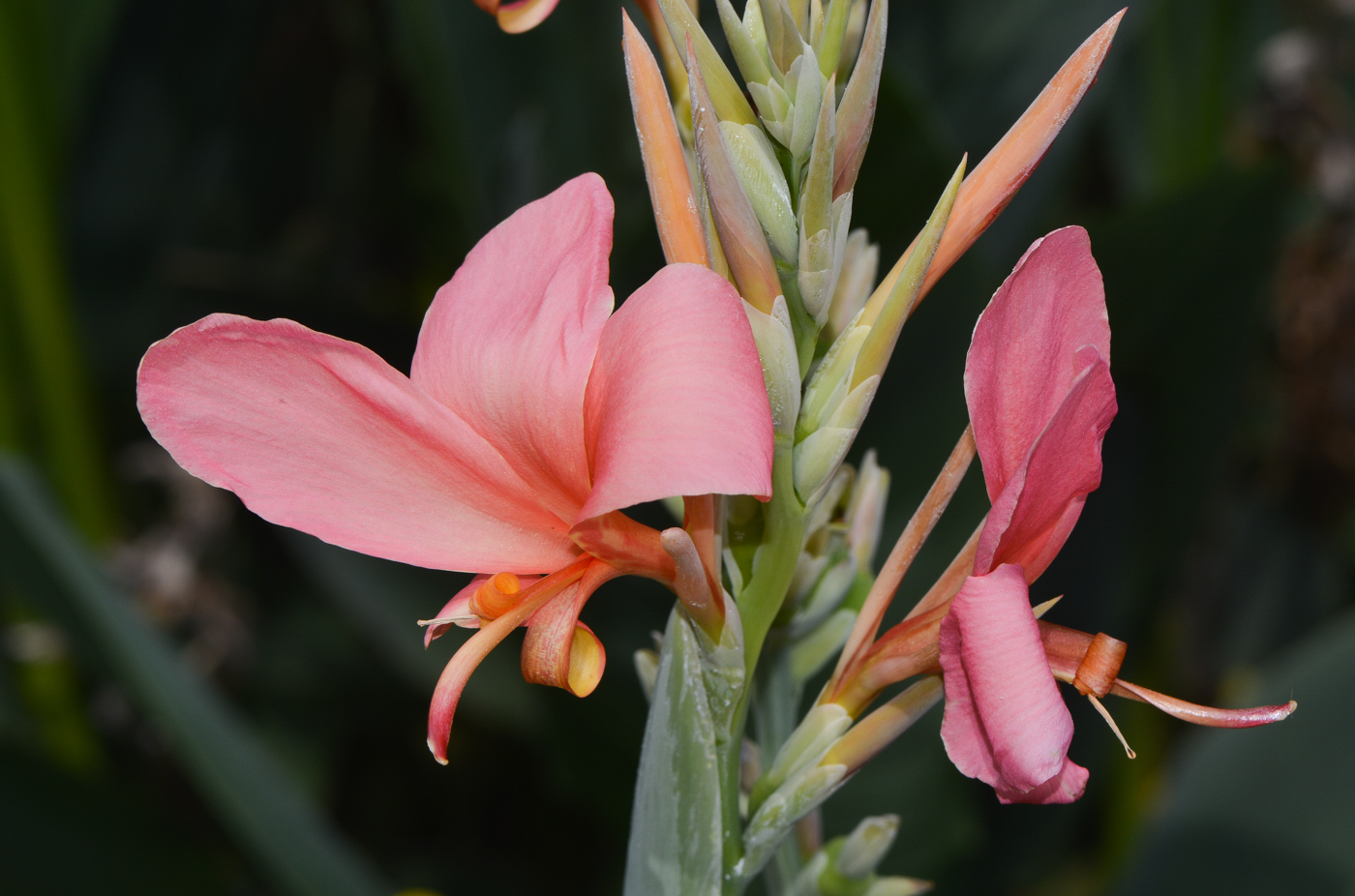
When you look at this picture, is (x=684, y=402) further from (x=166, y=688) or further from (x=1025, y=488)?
(x=166, y=688)

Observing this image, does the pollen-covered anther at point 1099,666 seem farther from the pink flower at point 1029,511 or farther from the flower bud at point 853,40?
the flower bud at point 853,40

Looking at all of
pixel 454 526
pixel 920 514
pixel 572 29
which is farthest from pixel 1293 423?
pixel 454 526

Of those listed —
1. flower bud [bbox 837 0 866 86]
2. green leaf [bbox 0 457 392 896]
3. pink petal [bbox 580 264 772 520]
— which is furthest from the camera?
green leaf [bbox 0 457 392 896]

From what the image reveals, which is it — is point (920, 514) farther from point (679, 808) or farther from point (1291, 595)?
point (1291, 595)

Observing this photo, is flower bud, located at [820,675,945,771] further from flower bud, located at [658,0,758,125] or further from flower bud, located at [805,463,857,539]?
flower bud, located at [658,0,758,125]

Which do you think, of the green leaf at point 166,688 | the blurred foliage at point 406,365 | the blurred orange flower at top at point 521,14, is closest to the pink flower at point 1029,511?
the blurred orange flower at top at point 521,14

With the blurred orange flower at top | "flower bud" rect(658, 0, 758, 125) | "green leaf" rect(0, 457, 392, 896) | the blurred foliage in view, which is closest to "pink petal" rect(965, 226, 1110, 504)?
"flower bud" rect(658, 0, 758, 125)

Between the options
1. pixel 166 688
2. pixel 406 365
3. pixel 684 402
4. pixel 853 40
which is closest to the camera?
pixel 684 402

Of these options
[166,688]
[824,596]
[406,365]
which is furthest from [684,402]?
[406,365]
